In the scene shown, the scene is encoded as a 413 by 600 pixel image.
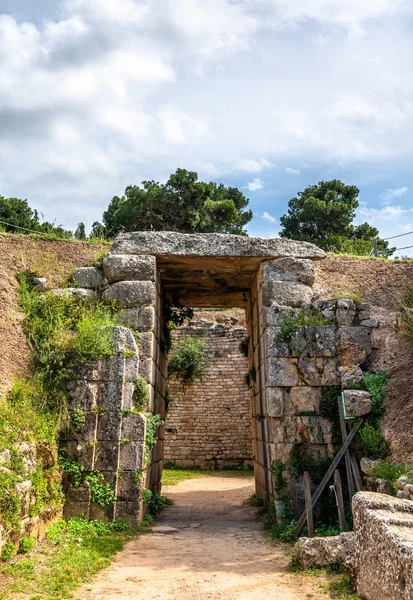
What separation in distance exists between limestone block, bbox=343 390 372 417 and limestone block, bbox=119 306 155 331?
3.33m

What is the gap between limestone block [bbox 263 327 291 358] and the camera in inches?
336

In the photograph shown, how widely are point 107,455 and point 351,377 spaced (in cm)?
392

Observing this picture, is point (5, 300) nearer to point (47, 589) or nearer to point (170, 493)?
point (47, 589)

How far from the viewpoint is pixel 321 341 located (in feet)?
28.1

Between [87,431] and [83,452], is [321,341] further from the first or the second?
[83,452]

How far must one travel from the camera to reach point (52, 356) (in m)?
7.91

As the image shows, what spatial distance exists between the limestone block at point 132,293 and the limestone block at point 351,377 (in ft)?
11.0

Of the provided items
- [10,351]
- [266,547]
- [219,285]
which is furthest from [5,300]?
[266,547]

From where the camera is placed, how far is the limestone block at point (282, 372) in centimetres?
841

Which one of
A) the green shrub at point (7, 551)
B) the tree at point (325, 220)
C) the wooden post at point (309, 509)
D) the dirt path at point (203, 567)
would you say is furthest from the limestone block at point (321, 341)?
the tree at point (325, 220)

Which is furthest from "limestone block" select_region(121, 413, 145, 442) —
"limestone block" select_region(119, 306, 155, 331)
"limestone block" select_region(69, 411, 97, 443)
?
"limestone block" select_region(119, 306, 155, 331)

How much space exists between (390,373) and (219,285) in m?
4.14

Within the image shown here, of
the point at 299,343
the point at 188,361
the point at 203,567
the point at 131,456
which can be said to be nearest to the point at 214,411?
the point at 188,361

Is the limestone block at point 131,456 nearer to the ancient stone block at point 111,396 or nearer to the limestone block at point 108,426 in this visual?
the limestone block at point 108,426
